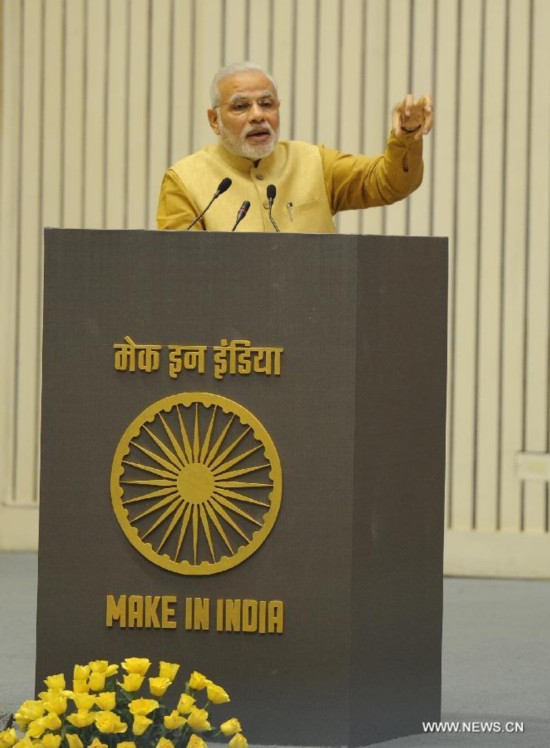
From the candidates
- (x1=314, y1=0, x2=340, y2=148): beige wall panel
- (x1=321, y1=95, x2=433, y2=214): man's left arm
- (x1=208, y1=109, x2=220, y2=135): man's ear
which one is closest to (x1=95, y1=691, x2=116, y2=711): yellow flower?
(x1=321, y1=95, x2=433, y2=214): man's left arm

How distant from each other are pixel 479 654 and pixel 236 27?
3093mm

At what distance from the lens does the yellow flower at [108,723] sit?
2.62 meters

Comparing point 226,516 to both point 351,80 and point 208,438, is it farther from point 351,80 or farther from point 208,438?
point 351,80

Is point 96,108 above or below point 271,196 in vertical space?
above

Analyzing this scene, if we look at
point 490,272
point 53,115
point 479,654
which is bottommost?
point 479,654

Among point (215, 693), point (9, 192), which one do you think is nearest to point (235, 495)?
point (215, 693)

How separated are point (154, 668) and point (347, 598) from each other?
0.43 metres

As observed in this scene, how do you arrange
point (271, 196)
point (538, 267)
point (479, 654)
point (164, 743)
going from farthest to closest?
point (538, 267)
point (479, 654)
point (271, 196)
point (164, 743)

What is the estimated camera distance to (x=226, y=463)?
3266 millimetres

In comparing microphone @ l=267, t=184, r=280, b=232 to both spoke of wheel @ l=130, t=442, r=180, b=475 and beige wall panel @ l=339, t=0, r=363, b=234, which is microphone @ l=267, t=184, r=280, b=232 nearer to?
spoke of wheel @ l=130, t=442, r=180, b=475

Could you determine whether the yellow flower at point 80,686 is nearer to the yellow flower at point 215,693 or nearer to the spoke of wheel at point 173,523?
the yellow flower at point 215,693

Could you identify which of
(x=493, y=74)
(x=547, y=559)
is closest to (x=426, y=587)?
(x=547, y=559)

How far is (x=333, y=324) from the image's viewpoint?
326 centimetres

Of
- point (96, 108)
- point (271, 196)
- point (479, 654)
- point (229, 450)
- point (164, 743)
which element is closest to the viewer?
point (164, 743)
